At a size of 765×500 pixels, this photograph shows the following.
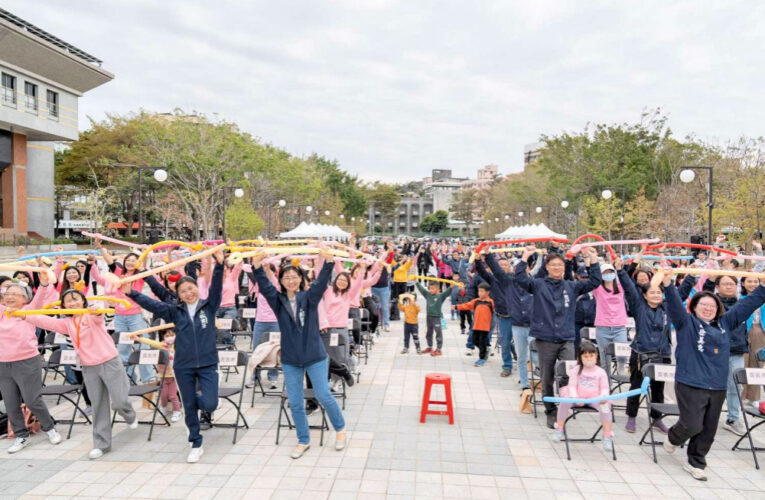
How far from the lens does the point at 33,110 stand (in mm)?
35375

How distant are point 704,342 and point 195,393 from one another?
5306 millimetres

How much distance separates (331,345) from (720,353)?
184 inches


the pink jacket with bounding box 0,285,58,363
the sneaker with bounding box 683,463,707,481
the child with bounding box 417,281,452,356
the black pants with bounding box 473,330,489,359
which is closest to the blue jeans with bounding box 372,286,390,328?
the child with bounding box 417,281,452,356

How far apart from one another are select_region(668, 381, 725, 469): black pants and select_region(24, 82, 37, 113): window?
4223 centimetres

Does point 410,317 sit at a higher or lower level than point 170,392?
higher

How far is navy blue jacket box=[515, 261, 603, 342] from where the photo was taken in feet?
20.1

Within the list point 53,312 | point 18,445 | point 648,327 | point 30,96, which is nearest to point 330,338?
point 53,312

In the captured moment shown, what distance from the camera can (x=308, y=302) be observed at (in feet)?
17.3

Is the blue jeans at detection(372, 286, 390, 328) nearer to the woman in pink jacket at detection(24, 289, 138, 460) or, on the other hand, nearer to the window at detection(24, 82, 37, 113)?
the woman in pink jacket at detection(24, 289, 138, 460)

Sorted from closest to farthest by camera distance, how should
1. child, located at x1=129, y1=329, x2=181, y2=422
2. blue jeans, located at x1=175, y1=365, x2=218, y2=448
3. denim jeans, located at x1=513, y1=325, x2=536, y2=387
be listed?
blue jeans, located at x1=175, y1=365, x2=218, y2=448
child, located at x1=129, y1=329, x2=181, y2=422
denim jeans, located at x1=513, y1=325, x2=536, y2=387

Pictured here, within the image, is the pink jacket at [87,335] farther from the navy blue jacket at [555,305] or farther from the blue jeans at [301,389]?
the navy blue jacket at [555,305]

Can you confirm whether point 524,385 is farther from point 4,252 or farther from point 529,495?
point 4,252

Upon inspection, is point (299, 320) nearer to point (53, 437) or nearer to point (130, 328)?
point (53, 437)

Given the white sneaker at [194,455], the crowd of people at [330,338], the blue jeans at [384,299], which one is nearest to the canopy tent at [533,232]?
the blue jeans at [384,299]
